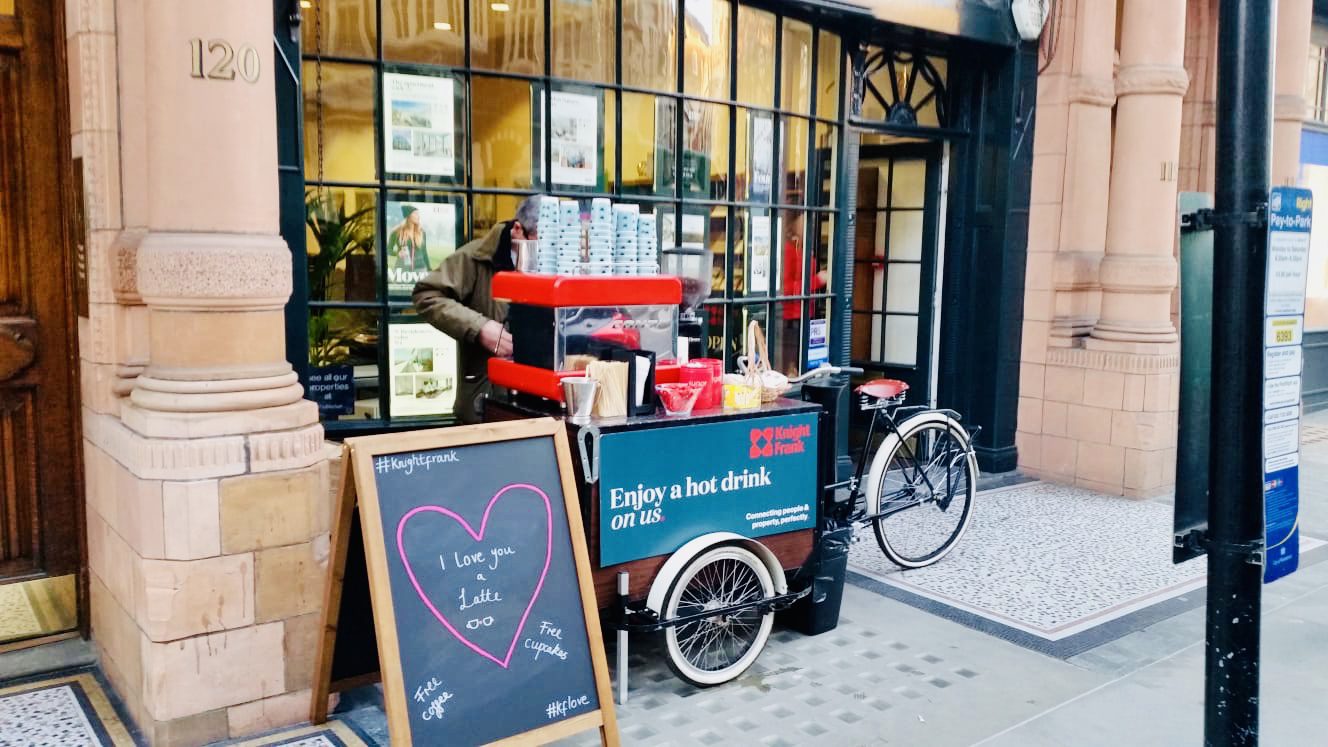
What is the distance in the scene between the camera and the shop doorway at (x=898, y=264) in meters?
8.84

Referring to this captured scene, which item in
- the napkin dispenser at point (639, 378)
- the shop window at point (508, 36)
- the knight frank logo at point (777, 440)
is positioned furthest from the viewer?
the shop window at point (508, 36)

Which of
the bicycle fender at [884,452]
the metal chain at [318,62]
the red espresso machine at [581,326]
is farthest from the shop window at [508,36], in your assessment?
the bicycle fender at [884,452]

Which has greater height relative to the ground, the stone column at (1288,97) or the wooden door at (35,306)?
the stone column at (1288,97)

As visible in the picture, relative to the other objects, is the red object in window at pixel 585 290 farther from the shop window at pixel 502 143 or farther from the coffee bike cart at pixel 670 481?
the shop window at pixel 502 143

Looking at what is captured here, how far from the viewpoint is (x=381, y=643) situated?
10.8ft

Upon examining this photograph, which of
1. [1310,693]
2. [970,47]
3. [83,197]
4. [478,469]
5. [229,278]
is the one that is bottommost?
[1310,693]

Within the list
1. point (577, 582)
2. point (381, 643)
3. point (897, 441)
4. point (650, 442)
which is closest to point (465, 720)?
point (381, 643)

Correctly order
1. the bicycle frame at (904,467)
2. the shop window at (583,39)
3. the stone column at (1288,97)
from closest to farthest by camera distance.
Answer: the bicycle frame at (904,467) < the shop window at (583,39) < the stone column at (1288,97)

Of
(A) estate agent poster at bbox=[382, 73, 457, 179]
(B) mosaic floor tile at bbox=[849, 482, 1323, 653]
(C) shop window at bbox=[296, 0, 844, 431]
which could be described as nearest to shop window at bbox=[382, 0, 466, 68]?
(C) shop window at bbox=[296, 0, 844, 431]

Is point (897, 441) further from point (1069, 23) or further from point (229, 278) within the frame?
point (1069, 23)

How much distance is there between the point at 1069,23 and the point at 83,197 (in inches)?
285

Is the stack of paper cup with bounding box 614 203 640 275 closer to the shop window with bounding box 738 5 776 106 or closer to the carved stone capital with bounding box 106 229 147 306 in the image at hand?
the carved stone capital with bounding box 106 229 147 306

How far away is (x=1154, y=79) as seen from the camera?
809 centimetres

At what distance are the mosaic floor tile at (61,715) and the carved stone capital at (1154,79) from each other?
799 cm
